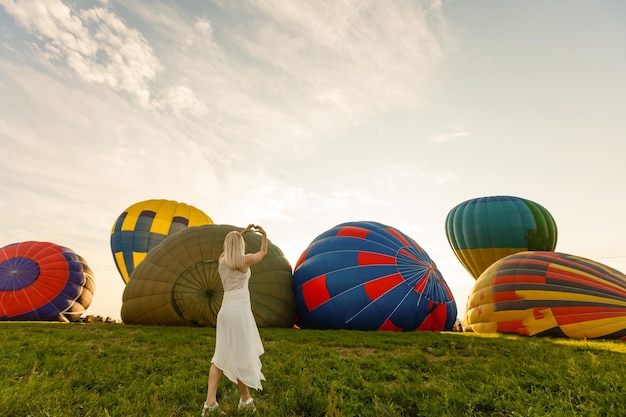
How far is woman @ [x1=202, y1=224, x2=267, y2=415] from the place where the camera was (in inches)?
138

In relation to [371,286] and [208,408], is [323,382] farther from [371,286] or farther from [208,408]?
[371,286]

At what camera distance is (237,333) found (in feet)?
12.1

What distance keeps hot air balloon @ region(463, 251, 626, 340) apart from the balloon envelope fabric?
1.77 m

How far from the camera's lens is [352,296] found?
11.2 m

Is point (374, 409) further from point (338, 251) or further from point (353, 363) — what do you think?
point (338, 251)

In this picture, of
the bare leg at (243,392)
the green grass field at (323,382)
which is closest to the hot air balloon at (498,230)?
the green grass field at (323,382)

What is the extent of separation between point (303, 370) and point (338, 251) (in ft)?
24.4

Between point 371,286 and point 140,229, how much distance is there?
54.9 feet

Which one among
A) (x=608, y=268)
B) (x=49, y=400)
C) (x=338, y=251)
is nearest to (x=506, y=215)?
(x=608, y=268)

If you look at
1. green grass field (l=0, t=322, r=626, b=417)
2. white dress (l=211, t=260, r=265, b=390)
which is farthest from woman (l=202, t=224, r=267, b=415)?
green grass field (l=0, t=322, r=626, b=417)

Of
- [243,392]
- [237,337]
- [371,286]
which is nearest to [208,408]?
[243,392]

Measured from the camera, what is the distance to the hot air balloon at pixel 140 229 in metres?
21.8

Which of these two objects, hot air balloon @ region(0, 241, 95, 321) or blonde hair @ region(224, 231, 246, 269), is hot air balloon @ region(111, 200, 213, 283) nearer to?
hot air balloon @ region(0, 241, 95, 321)

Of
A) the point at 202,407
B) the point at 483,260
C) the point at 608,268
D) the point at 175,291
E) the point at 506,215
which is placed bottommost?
the point at 202,407
